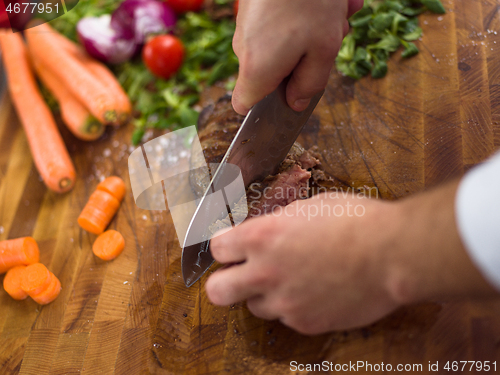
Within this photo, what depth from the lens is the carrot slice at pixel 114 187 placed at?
227 cm

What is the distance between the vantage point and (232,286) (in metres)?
1.34

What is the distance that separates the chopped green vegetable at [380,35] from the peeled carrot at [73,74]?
64.7 inches

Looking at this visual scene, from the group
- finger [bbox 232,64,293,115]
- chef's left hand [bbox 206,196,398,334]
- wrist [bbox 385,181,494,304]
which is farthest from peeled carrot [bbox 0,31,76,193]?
wrist [bbox 385,181,494,304]

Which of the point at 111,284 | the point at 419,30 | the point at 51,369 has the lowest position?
the point at 51,369

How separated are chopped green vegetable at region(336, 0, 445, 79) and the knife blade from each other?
61 centimetres

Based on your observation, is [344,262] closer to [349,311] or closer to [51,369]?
[349,311]

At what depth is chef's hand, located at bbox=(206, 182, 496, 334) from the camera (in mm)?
980

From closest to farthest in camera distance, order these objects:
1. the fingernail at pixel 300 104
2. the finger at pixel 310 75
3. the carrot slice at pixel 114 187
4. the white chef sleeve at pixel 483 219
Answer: the white chef sleeve at pixel 483 219 → the finger at pixel 310 75 → the fingernail at pixel 300 104 → the carrot slice at pixel 114 187

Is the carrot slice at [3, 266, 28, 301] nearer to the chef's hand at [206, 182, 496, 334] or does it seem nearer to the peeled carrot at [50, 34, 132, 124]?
the peeled carrot at [50, 34, 132, 124]

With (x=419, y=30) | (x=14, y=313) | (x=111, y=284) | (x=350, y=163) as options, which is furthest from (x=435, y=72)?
(x=14, y=313)

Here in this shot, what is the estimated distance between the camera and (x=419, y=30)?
86.1 inches

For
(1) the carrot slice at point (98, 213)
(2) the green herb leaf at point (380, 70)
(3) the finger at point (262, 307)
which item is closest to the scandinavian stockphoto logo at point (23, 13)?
(1) the carrot slice at point (98, 213)

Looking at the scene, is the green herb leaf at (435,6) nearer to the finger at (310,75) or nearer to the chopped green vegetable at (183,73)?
the finger at (310,75)

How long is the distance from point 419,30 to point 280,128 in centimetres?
114
